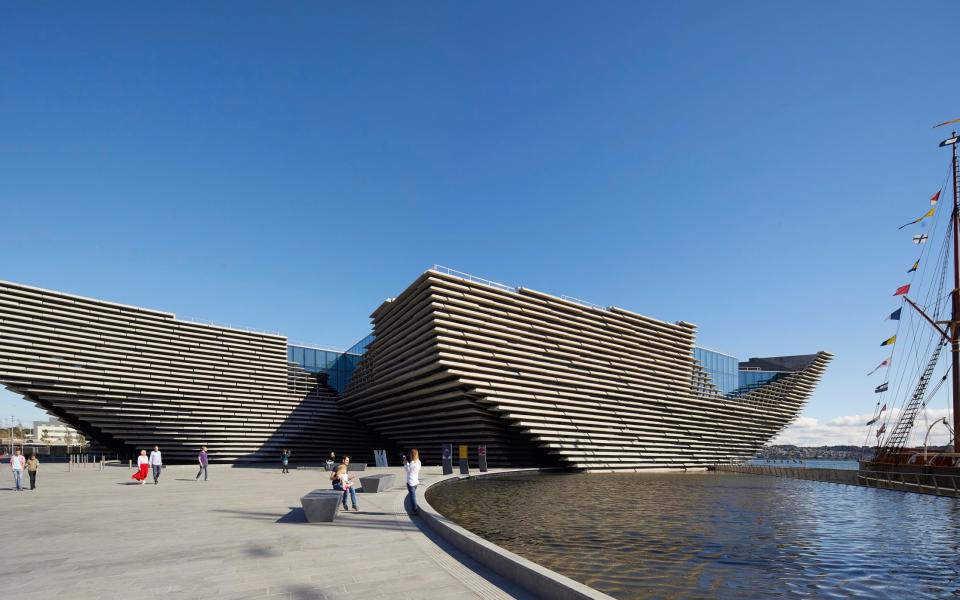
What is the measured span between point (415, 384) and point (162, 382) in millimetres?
19890

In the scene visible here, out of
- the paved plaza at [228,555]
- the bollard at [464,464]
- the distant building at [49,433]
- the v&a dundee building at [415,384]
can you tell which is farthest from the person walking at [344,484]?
the distant building at [49,433]

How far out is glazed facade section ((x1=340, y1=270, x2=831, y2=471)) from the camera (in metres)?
35.5

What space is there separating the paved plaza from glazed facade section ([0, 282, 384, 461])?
92.8ft

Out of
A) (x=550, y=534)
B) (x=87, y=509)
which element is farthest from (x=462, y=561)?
(x=87, y=509)

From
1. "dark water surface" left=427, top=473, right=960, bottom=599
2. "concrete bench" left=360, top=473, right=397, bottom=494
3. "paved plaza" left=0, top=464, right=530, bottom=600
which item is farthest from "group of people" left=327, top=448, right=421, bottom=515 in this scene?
"concrete bench" left=360, top=473, right=397, bottom=494

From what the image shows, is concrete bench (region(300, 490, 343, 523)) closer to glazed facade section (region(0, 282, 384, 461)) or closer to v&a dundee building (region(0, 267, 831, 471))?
v&a dundee building (region(0, 267, 831, 471))

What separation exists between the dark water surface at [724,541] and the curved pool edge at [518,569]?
1.19 meters

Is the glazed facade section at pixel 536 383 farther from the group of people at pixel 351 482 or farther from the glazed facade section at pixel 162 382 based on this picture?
the group of people at pixel 351 482

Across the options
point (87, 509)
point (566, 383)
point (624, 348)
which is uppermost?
point (624, 348)

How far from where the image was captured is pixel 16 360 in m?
37.4

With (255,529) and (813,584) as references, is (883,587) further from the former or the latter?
(255,529)

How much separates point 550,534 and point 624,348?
111 feet


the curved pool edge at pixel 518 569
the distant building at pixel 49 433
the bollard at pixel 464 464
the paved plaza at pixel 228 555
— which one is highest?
the curved pool edge at pixel 518 569

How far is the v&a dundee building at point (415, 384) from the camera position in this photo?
1438 inches
